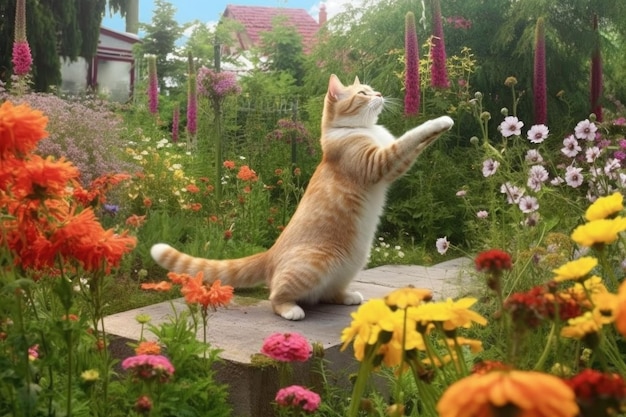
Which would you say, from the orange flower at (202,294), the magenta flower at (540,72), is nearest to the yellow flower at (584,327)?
the orange flower at (202,294)

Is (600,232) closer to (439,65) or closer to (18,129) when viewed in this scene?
(18,129)

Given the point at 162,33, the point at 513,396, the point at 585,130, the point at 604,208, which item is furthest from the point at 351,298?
the point at 162,33

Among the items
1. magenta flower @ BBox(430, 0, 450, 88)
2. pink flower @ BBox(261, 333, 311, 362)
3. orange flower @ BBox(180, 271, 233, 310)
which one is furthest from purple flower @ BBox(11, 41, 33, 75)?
pink flower @ BBox(261, 333, 311, 362)

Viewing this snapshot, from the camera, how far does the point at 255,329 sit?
128 inches

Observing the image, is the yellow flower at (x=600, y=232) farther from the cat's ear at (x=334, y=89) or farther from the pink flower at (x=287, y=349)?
the cat's ear at (x=334, y=89)

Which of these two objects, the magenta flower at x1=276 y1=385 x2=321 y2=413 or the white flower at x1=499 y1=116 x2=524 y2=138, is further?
the white flower at x1=499 y1=116 x2=524 y2=138

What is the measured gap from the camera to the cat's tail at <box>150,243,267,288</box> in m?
3.71

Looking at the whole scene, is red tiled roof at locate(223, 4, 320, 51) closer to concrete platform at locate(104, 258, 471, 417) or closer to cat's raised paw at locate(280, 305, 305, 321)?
concrete platform at locate(104, 258, 471, 417)

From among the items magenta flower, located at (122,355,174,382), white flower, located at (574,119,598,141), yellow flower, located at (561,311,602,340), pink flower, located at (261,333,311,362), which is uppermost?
white flower, located at (574,119,598,141)

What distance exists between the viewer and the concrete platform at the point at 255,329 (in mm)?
2795

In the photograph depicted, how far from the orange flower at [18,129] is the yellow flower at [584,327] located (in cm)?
93

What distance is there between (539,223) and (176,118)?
18.7ft

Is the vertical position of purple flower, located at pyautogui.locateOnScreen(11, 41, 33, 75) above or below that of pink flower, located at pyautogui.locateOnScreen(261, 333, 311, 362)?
above

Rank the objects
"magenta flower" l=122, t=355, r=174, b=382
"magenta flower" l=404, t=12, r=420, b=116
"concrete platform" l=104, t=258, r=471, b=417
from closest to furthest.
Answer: "magenta flower" l=122, t=355, r=174, b=382, "concrete platform" l=104, t=258, r=471, b=417, "magenta flower" l=404, t=12, r=420, b=116
